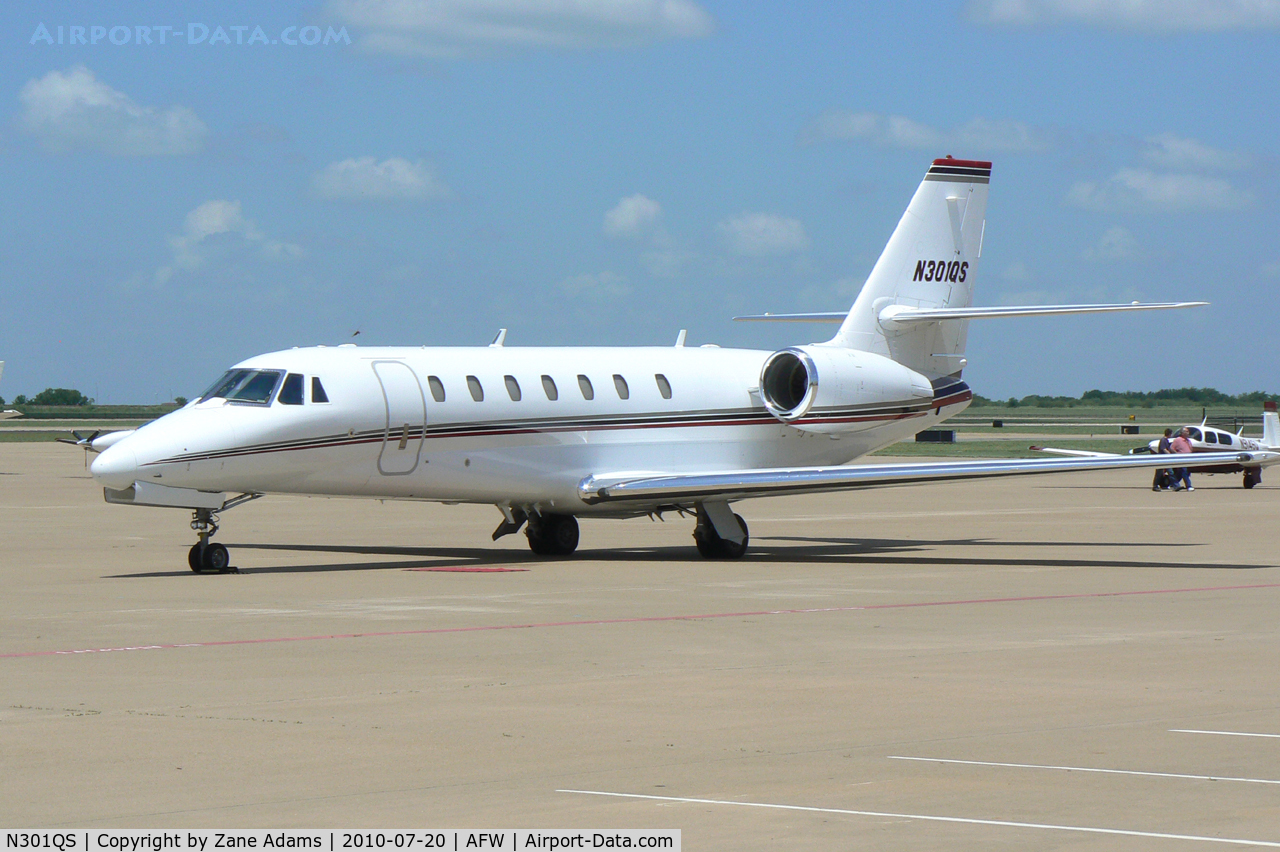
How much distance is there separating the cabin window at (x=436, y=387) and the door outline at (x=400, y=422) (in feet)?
0.58

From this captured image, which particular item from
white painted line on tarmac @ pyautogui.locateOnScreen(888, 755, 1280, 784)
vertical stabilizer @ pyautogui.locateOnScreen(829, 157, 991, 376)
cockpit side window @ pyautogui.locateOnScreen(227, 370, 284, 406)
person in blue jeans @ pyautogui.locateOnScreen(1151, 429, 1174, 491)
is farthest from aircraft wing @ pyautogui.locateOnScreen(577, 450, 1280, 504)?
person in blue jeans @ pyautogui.locateOnScreen(1151, 429, 1174, 491)

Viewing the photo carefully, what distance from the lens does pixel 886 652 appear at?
14.0 metres

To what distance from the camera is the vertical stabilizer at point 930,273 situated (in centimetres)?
2789

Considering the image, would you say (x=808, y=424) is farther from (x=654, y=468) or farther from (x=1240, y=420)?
(x=1240, y=420)

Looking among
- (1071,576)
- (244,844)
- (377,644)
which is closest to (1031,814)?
(244,844)

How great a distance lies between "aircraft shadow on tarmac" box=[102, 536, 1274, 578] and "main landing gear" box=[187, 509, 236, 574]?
0.29 m

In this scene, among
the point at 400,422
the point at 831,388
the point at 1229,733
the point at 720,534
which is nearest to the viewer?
the point at 1229,733

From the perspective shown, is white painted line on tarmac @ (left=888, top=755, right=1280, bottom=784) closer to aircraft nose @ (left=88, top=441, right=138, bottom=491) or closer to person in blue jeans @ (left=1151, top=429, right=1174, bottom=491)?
aircraft nose @ (left=88, top=441, right=138, bottom=491)

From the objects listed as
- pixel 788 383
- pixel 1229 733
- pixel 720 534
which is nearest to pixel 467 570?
pixel 720 534

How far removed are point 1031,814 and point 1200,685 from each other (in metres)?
4.58

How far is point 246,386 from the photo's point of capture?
22156mm

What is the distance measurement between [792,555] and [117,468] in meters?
9.92

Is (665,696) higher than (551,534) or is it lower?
lower

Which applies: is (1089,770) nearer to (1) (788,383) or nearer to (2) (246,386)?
Answer: (2) (246,386)
